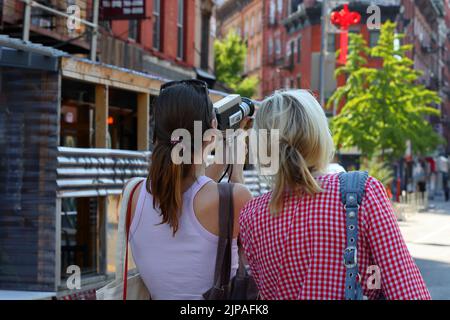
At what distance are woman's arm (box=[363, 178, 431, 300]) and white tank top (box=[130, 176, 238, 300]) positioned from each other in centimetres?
57

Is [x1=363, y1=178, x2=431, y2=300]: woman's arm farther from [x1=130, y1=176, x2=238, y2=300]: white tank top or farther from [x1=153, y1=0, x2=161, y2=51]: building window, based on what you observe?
[x1=153, y1=0, x2=161, y2=51]: building window

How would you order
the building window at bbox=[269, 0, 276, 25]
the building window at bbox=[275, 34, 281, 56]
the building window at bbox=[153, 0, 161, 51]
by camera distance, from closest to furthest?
the building window at bbox=[153, 0, 161, 51] → the building window at bbox=[275, 34, 281, 56] → the building window at bbox=[269, 0, 276, 25]

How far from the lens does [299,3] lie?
62938mm

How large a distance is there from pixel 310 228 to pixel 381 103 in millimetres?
40273

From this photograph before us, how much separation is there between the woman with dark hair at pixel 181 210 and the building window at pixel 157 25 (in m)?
19.0

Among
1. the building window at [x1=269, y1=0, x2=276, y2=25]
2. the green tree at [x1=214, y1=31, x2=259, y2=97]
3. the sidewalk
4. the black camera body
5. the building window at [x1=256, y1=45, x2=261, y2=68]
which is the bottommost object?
the sidewalk

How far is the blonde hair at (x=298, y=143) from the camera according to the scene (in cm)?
290

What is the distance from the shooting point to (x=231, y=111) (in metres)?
3.39

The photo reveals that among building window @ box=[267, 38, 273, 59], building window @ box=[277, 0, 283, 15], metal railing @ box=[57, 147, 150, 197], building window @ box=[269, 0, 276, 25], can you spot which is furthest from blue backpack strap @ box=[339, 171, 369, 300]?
building window @ box=[269, 0, 276, 25]

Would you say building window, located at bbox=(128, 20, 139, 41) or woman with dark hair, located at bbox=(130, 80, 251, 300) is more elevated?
building window, located at bbox=(128, 20, 139, 41)

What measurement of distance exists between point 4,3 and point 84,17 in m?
2.79

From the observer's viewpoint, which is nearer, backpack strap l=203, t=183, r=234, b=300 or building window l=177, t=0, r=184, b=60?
backpack strap l=203, t=183, r=234, b=300

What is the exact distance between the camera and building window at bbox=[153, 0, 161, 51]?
22016 mm
